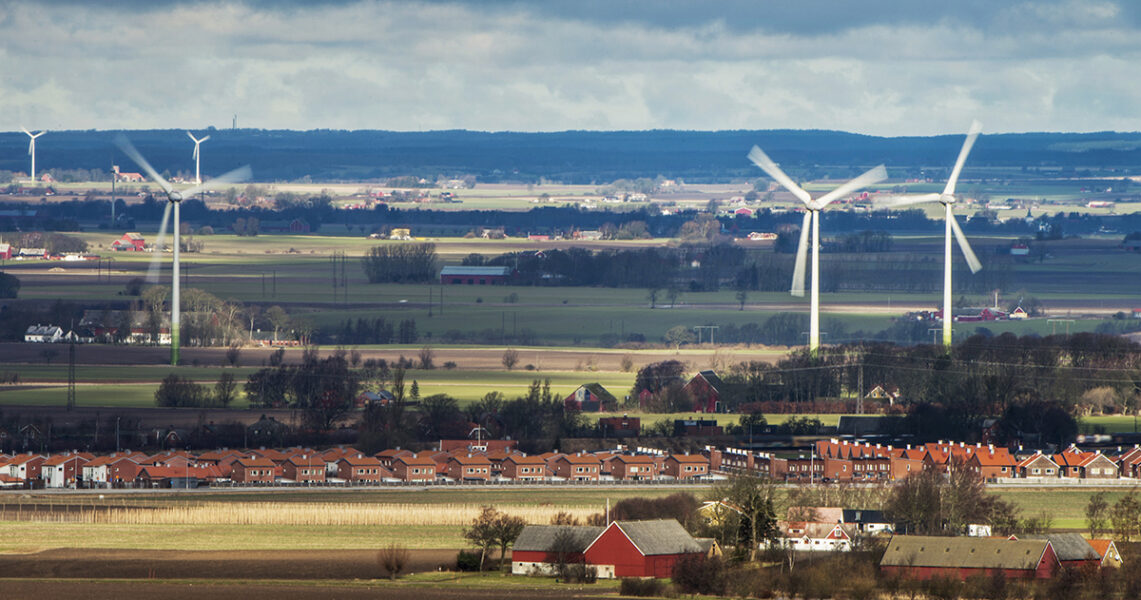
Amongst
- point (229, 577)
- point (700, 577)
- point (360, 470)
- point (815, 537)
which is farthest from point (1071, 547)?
point (360, 470)

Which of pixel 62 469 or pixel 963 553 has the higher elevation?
pixel 62 469

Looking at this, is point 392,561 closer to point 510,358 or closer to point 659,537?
point 659,537

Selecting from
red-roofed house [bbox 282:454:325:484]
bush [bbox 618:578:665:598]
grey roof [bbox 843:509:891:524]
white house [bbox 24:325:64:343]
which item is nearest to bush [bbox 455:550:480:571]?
bush [bbox 618:578:665:598]

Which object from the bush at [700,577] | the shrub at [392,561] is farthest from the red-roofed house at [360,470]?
the bush at [700,577]

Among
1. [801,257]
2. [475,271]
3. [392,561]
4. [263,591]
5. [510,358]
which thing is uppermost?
[475,271]

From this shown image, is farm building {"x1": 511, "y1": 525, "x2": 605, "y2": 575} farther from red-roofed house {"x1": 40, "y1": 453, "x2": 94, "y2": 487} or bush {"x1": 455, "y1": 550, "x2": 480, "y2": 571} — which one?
red-roofed house {"x1": 40, "y1": 453, "x2": 94, "y2": 487}

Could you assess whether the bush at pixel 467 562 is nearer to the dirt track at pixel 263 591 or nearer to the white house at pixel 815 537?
the dirt track at pixel 263 591
